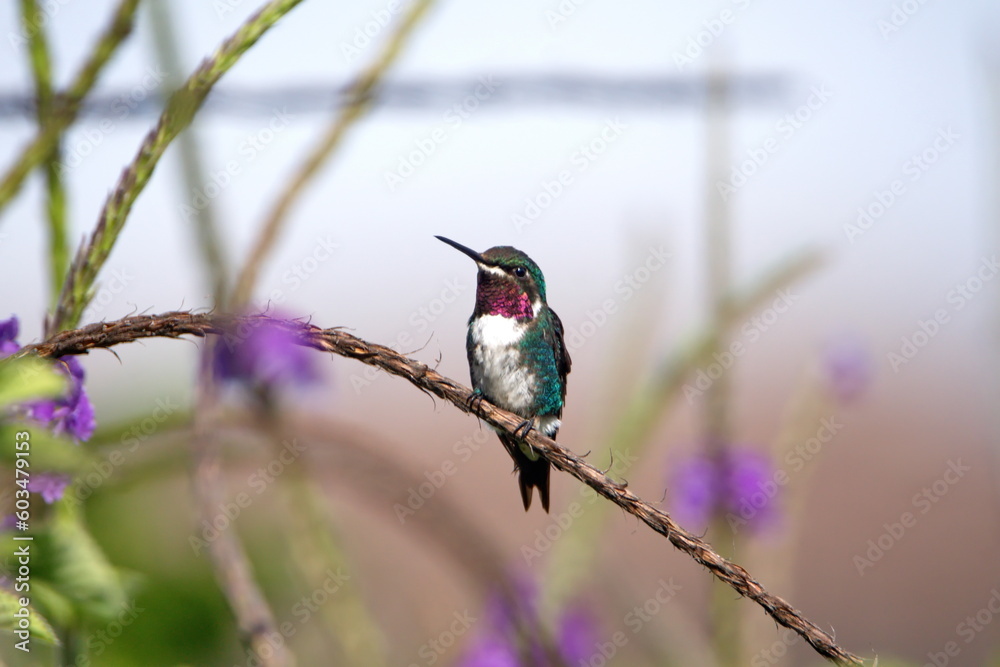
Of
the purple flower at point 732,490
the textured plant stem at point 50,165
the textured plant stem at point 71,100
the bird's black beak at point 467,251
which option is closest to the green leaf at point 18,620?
the textured plant stem at point 50,165

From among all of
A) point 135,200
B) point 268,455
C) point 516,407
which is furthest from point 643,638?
point 135,200

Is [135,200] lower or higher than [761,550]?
higher

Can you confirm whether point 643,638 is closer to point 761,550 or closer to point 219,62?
point 761,550

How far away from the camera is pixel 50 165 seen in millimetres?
1279

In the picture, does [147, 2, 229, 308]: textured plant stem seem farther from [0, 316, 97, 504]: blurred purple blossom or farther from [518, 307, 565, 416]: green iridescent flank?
[518, 307, 565, 416]: green iridescent flank

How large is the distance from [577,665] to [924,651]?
17.4 feet

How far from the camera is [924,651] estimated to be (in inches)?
292

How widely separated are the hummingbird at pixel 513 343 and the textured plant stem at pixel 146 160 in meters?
1.56

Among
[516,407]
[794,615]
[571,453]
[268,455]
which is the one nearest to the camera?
[794,615]

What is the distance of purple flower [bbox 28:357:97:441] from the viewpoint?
1088 millimetres

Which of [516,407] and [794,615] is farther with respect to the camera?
[516,407]

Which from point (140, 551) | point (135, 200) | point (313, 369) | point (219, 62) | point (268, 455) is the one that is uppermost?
point (219, 62)

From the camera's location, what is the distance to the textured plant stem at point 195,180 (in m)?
1.76

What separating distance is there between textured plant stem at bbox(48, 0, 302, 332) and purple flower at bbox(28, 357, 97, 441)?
Answer: 8cm
